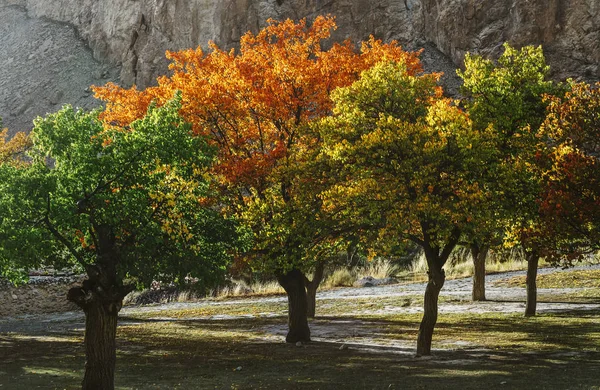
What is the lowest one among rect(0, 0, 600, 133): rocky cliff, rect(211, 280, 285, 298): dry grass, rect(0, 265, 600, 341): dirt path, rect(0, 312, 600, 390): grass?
rect(0, 312, 600, 390): grass

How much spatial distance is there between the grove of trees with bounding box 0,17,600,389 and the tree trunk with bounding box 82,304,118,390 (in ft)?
0.11

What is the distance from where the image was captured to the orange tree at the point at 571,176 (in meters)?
16.3

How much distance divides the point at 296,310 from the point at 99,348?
34.1ft

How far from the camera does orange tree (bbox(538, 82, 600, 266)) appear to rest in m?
16.3

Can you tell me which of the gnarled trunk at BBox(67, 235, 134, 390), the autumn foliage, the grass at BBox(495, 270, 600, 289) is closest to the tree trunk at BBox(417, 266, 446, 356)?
the autumn foliage

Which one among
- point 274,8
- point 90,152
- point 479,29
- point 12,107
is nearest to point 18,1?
point 12,107

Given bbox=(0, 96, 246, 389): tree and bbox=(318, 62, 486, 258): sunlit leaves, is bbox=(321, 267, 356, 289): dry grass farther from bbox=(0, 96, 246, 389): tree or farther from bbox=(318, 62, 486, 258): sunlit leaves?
bbox=(0, 96, 246, 389): tree

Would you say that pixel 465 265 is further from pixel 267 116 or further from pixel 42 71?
pixel 42 71

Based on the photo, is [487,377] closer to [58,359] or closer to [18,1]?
[58,359]

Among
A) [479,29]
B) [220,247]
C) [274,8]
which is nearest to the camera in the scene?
[220,247]

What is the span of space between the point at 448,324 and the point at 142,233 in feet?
51.5

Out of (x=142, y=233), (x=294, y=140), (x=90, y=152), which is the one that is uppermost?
(x=294, y=140)

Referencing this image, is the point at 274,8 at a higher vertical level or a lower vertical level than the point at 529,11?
higher

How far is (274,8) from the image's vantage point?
3130 inches
